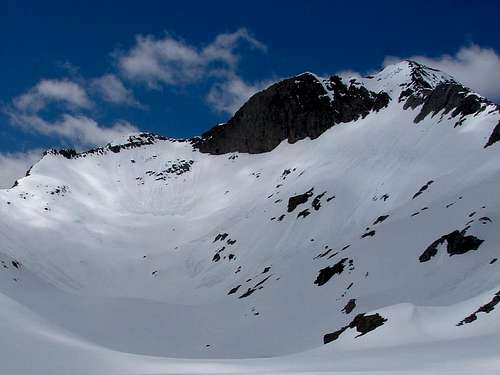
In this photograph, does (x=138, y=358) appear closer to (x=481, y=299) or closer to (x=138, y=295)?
(x=481, y=299)

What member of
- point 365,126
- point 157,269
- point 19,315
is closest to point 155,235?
point 157,269

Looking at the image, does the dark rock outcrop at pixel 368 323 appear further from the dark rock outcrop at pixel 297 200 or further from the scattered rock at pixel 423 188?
the dark rock outcrop at pixel 297 200

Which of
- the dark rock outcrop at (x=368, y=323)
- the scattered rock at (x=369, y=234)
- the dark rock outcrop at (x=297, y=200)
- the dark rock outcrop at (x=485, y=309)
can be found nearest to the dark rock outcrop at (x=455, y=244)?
the scattered rock at (x=369, y=234)

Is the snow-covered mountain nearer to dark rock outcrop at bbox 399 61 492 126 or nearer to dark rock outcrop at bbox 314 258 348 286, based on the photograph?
dark rock outcrop at bbox 314 258 348 286

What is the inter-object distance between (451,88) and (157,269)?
48.8 m

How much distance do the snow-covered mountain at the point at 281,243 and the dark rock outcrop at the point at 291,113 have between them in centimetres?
47

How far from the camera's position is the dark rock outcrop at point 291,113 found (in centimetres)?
11019

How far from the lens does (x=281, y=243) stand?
6650 centimetres

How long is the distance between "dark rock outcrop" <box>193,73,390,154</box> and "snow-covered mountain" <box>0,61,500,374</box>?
47 centimetres

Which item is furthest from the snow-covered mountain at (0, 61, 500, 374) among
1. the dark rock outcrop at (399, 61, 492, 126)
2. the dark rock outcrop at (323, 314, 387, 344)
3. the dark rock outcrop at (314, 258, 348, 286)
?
the dark rock outcrop at (399, 61, 492, 126)

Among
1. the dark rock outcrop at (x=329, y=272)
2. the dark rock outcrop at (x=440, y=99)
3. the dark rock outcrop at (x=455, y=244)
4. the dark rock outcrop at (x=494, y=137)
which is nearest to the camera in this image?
the dark rock outcrop at (x=455, y=244)

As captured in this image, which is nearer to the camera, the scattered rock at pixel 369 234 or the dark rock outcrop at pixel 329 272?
the dark rock outcrop at pixel 329 272

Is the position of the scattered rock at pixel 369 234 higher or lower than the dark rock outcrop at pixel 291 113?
lower

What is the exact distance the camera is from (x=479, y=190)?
41281mm
